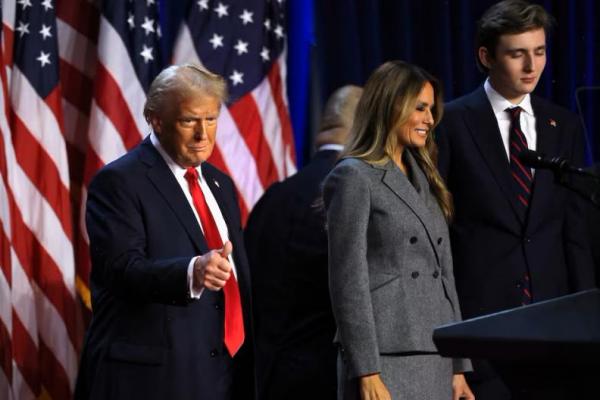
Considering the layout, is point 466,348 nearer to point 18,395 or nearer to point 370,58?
point 18,395

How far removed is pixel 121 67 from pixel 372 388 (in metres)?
2.47

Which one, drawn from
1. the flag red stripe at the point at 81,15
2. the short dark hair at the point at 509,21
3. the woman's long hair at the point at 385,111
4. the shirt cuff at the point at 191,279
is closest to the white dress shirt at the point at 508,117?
the short dark hair at the point at 509,21

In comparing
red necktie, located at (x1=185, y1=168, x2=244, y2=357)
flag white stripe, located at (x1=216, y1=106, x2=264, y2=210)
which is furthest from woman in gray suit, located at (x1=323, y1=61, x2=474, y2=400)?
flag white stripe, located at (x1=216, y1=106, x2=264, y2=210)

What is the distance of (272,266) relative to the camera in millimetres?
3990

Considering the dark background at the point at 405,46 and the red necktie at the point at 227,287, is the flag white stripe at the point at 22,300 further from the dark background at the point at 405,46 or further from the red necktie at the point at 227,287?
the red necktie at the point at 227,287

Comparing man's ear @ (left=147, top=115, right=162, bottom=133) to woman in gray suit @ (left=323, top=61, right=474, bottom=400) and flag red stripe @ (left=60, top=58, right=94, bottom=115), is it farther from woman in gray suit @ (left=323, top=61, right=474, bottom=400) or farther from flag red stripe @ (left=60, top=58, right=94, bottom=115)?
flag red stripe @ (left=60, top=58, right=94, bottom=115)

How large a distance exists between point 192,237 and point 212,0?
2.44 metres

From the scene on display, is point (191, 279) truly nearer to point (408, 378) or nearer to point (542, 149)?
point (408, 378)

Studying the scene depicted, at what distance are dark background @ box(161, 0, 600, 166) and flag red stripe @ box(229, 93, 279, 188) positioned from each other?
456mm

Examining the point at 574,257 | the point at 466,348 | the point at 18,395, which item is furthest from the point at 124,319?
the point at 18,395

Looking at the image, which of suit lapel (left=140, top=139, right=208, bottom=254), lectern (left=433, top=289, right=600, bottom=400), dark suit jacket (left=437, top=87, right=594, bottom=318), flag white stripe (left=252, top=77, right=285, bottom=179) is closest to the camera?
lectern (left=433, top=289, right=600, bottom=400)

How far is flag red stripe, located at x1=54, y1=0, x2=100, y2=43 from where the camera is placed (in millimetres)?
4773

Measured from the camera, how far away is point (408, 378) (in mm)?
2703

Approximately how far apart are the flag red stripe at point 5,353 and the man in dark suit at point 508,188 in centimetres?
192
